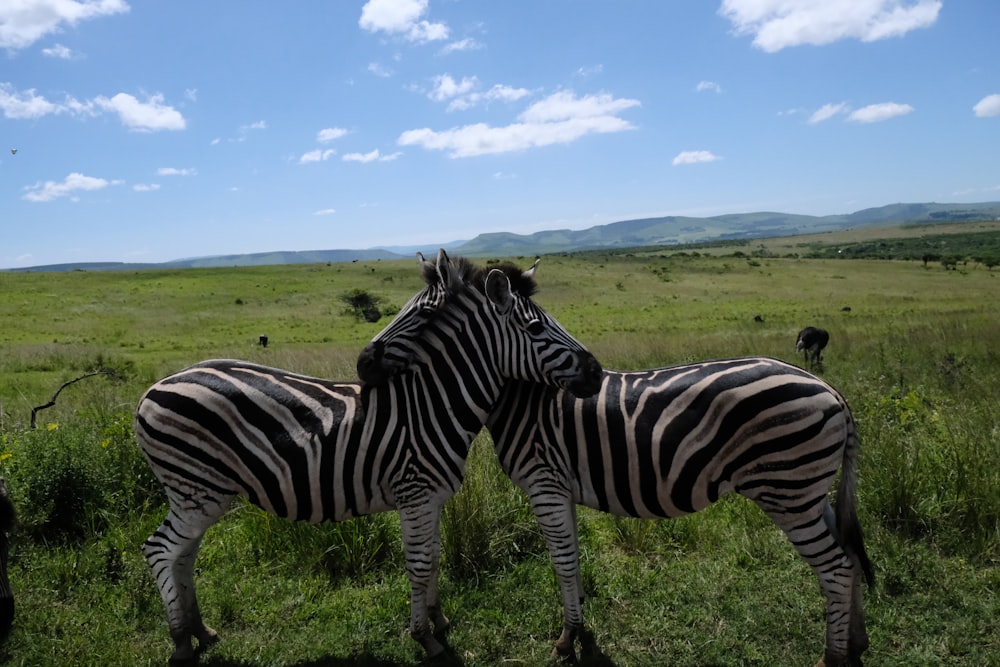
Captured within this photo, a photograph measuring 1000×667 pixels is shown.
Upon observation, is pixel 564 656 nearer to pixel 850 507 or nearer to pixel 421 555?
pixel 421 555

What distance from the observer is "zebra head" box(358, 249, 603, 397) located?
12.8ft

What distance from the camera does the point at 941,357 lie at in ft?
40.8

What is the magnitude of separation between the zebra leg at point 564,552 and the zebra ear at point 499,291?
135cm

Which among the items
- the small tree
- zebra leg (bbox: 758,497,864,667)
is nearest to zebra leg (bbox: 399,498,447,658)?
zebra leg (bbox: 758,497,864,667)

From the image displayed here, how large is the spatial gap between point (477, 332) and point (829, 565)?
108 inches

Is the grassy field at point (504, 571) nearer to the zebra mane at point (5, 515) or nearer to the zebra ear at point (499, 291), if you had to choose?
the zebra mane at point (5, 515)

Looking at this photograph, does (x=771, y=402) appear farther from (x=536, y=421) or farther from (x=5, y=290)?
(x=5, y=290)

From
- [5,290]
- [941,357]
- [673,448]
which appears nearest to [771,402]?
[673,448]

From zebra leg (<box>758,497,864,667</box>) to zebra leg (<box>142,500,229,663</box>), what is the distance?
12.5 ft

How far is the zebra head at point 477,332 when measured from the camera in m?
3.91

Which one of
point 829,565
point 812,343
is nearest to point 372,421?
point 829,565

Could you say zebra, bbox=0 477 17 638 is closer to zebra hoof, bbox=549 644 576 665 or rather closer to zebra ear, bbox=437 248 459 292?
zebra ear, bbox=437 248 459 292

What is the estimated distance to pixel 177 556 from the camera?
3982 millimetres

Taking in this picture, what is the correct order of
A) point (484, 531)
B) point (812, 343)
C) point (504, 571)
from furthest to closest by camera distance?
point (812, 343)
point (484, 531)
point (504, 571)
